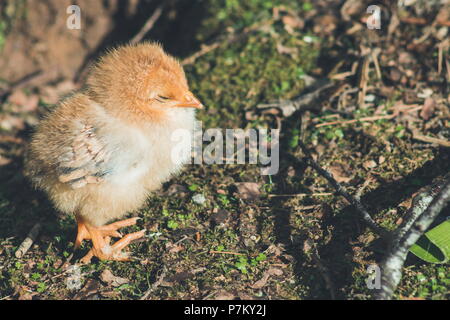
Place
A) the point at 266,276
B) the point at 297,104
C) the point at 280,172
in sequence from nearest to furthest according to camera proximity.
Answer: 1. the point at 266,276
2. the point at 280,172
3. the point at 297,104

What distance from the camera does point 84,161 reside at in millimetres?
3092

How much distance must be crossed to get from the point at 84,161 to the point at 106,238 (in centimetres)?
66

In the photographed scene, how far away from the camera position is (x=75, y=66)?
6.21m

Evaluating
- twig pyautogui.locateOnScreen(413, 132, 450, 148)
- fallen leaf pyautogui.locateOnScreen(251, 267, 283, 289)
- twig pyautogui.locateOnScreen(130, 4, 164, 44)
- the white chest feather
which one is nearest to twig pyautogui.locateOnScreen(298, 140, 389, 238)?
fallen leaf pyautogui.locateOnScreen(251, 267, 283, 289)

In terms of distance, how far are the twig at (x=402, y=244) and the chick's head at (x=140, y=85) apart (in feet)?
4.95

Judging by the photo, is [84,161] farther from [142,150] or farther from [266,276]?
[266,276]

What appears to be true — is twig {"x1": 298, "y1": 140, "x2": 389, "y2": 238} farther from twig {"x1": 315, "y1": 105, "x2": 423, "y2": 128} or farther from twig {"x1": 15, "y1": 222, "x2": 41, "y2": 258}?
twig {"x1": 15, "y1": 222, "x2": 41, "y2": 258}

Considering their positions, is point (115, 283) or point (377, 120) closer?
point (115, 283)

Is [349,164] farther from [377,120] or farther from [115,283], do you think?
[115,283]

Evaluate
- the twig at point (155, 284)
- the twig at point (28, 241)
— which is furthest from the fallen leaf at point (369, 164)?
the twig at point (28, 241)

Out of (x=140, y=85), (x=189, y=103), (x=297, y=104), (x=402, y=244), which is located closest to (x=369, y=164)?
(x=297, y=104)

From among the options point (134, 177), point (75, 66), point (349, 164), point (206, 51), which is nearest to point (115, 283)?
point (134, 177)

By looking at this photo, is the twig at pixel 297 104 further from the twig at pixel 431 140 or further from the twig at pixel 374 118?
the twig at pixel 431 140
